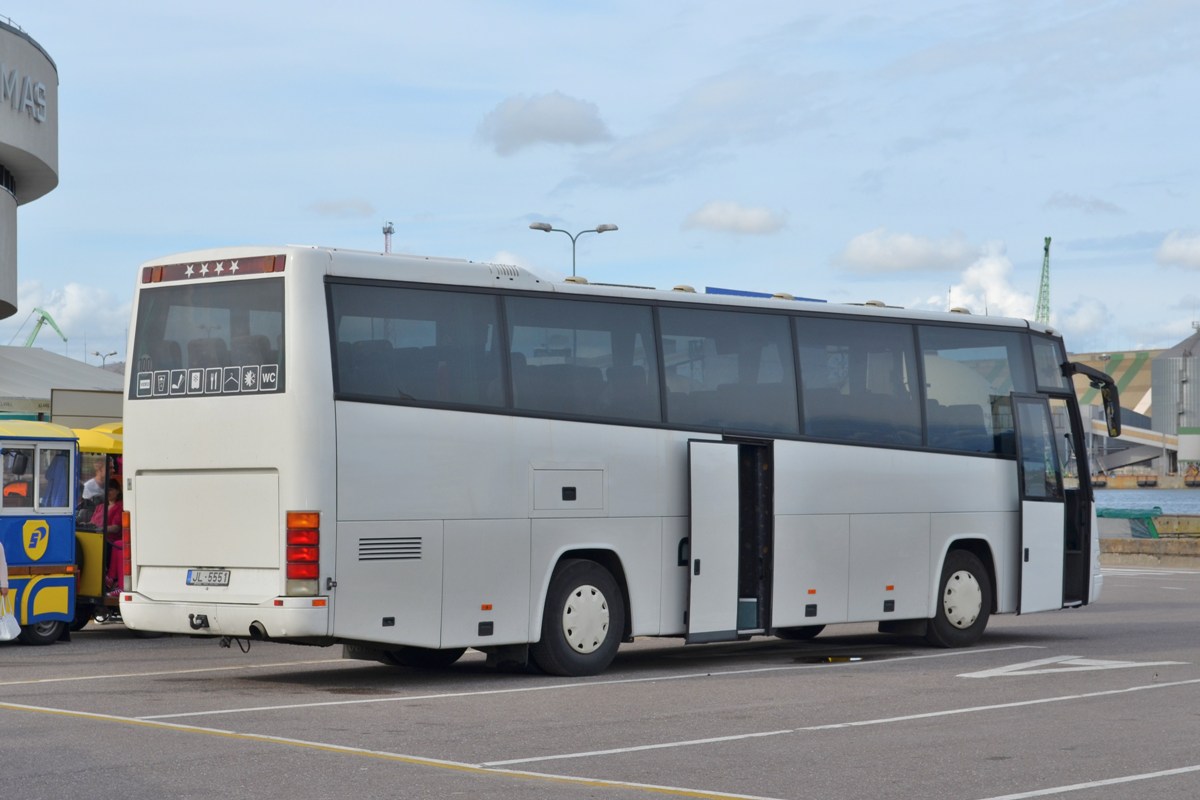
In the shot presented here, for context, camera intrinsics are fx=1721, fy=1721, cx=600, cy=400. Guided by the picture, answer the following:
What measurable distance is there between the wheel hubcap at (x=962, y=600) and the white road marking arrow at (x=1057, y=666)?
143cm

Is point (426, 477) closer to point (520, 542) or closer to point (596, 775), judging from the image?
point (520, 542)

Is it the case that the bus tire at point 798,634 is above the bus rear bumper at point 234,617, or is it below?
below

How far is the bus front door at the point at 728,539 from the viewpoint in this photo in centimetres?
1548

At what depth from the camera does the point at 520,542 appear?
14.3m

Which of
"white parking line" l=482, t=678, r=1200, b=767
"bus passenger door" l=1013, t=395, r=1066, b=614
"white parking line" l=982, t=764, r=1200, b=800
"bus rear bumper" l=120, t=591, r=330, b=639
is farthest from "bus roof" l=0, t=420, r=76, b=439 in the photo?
"white parking line" l=982, t=764, r=1200, b=800

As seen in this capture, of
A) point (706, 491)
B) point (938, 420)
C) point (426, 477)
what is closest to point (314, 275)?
point (426, 477)

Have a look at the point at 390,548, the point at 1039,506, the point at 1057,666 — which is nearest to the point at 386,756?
the point at 390,548

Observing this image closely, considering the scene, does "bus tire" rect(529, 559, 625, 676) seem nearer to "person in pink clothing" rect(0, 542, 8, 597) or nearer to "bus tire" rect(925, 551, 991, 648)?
"bus tire" rect(925, 551, 991, 648)

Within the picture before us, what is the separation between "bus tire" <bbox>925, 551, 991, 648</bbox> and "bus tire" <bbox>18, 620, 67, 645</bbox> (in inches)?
365

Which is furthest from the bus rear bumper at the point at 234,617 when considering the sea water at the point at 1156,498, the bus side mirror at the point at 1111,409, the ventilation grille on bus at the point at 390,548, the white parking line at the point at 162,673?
the sea water at the point at 1156,498

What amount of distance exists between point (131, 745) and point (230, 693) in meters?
3.16

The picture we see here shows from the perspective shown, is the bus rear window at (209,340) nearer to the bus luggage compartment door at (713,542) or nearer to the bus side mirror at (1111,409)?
the bus luggage compartment door at (713,542)

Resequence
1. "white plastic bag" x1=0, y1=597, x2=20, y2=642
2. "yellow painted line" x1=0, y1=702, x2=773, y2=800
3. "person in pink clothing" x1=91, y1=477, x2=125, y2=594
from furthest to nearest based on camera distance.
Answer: "person in pink clothing" x1=91, y1=477, x2=125, y2=594 → "white plastic bag" x1=0, y1=597, x2=20, y2=642 → "yellow painted line" x1=0, y1=702, x2=773, y2=800

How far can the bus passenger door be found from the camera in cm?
1841
